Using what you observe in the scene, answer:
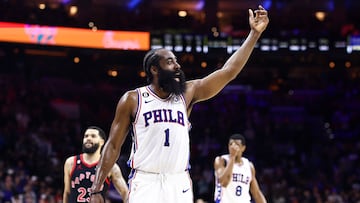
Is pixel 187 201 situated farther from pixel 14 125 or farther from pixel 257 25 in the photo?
pixel 14 125

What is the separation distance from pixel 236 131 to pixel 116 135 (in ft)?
53.8

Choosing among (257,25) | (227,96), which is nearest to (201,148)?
(227,96)

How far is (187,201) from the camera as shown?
4.17 meters

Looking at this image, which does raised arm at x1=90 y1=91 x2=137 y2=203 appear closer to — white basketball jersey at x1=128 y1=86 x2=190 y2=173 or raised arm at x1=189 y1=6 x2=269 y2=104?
white basketball jersey at x1=128 y1=86 x2=190 y2=173

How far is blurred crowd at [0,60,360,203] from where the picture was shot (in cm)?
1616

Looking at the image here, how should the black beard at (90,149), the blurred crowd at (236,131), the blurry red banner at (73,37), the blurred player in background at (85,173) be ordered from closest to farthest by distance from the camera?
the blurred player in background at (85,173), the black beard at (90,149), the blurred crowd at (236,131), the blurry red banner at (73,37)

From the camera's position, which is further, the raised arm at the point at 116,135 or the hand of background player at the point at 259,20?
the hand of background player at the point at 259,20

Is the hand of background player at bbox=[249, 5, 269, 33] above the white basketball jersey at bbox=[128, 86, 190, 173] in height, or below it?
above

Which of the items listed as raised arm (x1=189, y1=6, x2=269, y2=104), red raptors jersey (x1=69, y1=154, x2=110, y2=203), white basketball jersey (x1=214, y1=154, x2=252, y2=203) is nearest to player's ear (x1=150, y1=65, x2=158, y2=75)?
raised arm (x1=189, y1=6, x2=269, y2=104)

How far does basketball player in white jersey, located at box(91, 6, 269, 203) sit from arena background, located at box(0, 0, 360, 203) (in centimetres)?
902

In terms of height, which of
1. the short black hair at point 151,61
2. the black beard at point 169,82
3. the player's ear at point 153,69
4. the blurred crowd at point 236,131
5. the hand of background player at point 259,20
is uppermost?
the blurred crowd at point 236,131

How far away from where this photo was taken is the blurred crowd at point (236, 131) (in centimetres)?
1616

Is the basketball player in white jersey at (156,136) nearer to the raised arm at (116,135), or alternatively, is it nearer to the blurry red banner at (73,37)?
the raised arm at (116,135)

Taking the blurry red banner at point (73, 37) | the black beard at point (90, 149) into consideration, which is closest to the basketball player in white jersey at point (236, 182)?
the black beard at point (90, 149)
